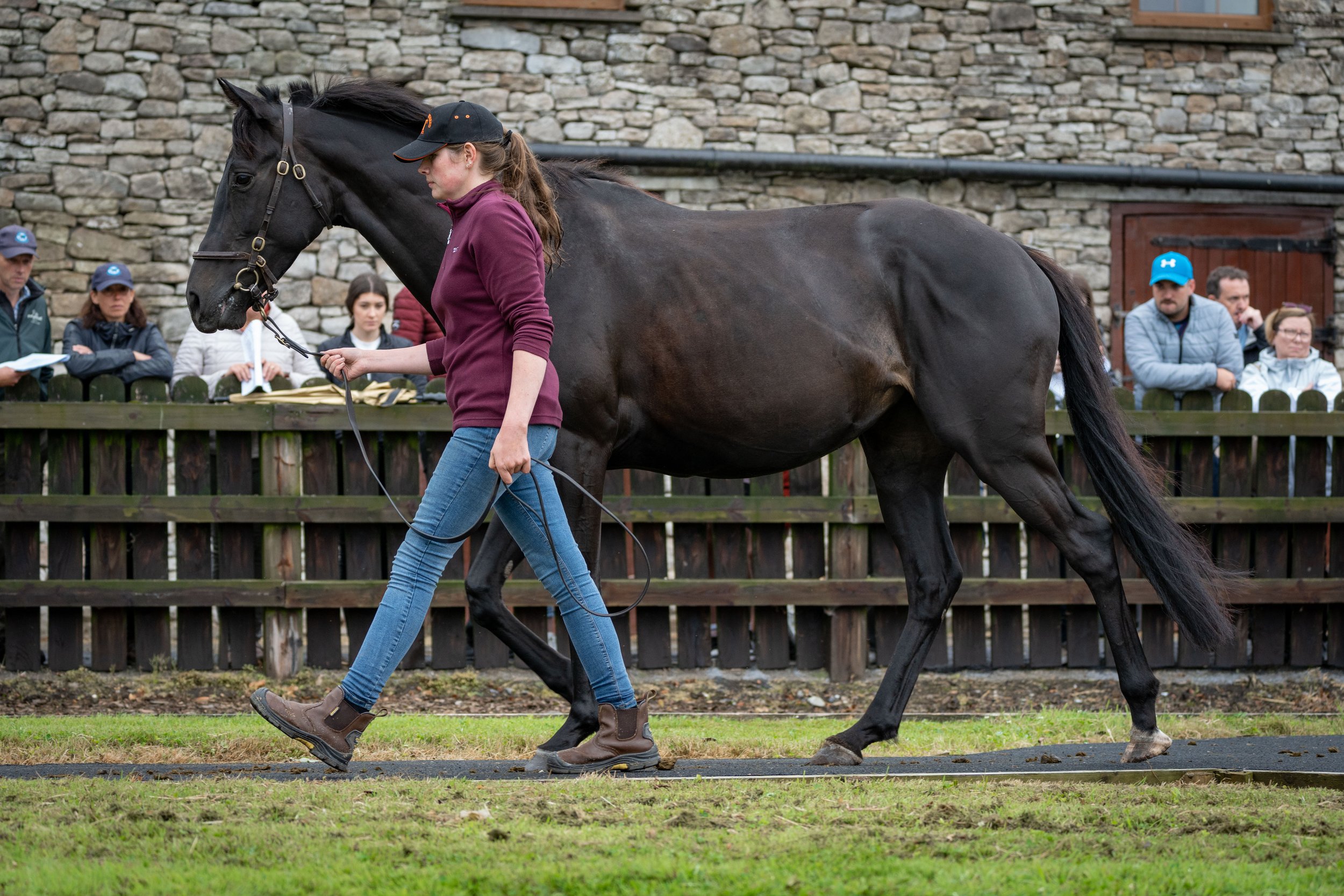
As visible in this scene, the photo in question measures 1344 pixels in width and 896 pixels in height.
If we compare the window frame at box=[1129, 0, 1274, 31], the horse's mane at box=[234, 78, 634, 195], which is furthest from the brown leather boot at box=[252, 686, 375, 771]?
the window frame at box=[1129, 0, 1274, 31]

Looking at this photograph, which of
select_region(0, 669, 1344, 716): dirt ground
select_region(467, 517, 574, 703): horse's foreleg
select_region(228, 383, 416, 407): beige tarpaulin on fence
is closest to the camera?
select_region(467, 517, 574, 703): horse's foreleg

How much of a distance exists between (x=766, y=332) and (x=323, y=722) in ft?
7.29

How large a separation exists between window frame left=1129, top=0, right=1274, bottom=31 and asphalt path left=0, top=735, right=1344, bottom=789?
1064 cm

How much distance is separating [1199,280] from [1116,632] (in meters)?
9.85

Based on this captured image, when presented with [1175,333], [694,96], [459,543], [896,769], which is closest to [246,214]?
[459,543]

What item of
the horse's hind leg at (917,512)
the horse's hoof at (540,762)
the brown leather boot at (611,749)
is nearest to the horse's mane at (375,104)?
the horse's hind leg at (917,512)

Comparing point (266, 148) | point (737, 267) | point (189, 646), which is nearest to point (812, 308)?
point (737, 267)

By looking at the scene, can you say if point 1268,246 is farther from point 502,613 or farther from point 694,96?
point 502,613

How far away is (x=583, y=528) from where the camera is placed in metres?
5.06

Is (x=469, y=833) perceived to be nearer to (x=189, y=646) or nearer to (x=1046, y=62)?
(x=189, y=646)

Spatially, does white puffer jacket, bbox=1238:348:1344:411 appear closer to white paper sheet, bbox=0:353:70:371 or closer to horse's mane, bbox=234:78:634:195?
horse's mane, bbox=234:78:634:195

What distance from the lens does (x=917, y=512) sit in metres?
5.86

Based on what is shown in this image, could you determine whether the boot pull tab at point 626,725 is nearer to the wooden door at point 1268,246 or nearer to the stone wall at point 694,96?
the stone wall at point 694,96

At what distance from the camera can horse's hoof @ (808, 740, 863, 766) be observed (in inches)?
206
